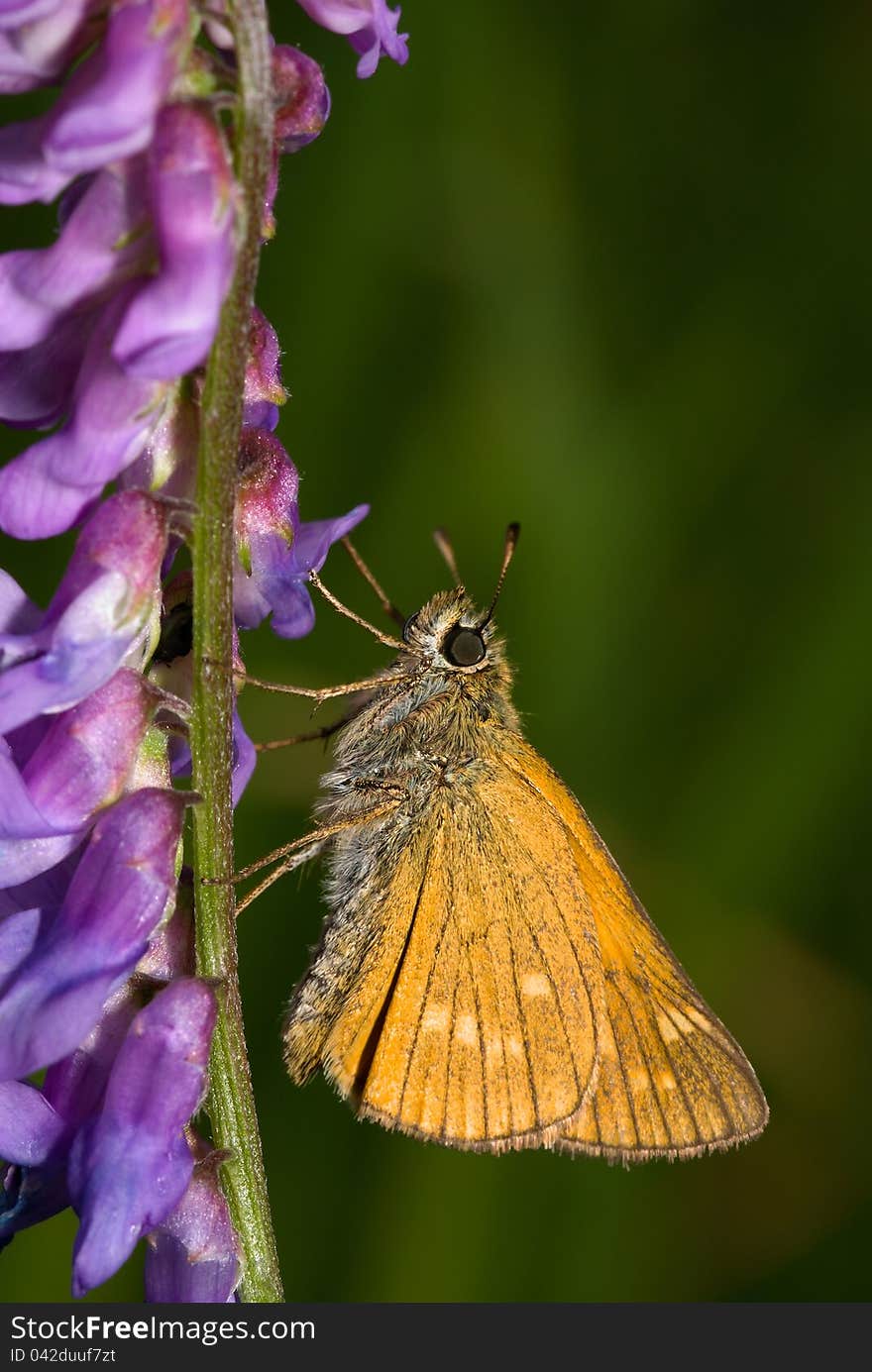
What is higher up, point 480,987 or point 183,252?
point 183,252

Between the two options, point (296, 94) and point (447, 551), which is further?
point (447, 551)

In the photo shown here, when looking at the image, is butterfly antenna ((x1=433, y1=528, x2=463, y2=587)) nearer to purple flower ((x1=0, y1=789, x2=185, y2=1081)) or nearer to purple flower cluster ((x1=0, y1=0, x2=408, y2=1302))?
purple flower cluster ((x1=0, y1=0, x2=408, y2=1302))

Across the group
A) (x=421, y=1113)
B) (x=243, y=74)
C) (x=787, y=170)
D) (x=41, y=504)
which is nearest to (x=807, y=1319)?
(x=421, y=1113)

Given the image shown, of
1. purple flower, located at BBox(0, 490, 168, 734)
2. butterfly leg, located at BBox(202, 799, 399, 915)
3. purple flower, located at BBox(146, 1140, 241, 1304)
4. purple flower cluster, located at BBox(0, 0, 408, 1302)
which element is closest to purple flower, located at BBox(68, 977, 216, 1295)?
purple flower cluster, located at BBox(0, 0, 408, 1302)

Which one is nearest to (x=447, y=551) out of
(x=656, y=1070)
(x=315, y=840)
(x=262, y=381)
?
(x=315, y=840)

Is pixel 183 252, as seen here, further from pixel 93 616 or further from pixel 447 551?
pixel 447 551

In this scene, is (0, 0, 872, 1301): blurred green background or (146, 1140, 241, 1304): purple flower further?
(0, 0, 872, 1301): blurred green background

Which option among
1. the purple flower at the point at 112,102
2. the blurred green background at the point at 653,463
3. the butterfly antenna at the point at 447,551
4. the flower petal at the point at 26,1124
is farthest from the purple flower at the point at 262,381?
Answer: the blurred green background at the point at 653,463
